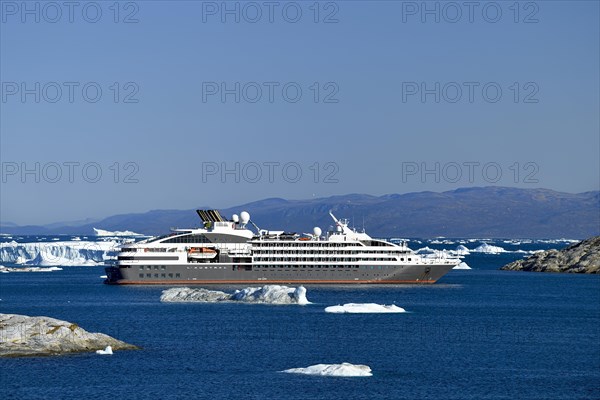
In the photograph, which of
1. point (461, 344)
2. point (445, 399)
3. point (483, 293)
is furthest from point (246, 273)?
point (445, 399)

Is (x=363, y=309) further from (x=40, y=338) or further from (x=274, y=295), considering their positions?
(x=40, y=338)

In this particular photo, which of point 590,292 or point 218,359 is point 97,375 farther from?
point 590,292

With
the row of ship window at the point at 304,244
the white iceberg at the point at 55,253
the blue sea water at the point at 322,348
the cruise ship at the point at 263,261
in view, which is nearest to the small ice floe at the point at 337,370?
the blue sea water at the point at 322,348

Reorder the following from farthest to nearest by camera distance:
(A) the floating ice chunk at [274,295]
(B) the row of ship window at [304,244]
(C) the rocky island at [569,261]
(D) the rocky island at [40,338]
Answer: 1. (C) the rocky island at [569,261]
2. (B) the row of ship window at [304,244]
3. (A) the floating ice chunk at [274,295]
4. (D) the rocky island at [40,338]

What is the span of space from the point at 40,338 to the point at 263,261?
178 ft

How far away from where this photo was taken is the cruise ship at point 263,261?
100m

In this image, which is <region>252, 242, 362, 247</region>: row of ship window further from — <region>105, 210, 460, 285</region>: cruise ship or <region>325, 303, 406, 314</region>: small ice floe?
<region>325, 303, 406, 314</region>: small ice floe

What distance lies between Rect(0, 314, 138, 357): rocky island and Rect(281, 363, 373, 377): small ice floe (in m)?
9.64

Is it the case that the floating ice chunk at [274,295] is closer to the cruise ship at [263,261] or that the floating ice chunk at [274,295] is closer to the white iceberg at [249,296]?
the white iceberg at [249,296]

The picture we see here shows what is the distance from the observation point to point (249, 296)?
79.6 metres

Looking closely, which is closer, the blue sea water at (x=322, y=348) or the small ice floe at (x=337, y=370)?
the blue sea water at (x=322, y=348)

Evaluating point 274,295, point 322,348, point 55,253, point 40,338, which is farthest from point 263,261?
point 55,253

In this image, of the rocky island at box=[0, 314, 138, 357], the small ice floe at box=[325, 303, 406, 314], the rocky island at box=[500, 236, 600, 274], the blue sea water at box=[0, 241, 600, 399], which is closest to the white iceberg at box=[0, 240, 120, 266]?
the rocky island at box=[500, 236, 600, 274]

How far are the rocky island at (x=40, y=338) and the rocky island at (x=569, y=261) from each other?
314ft
